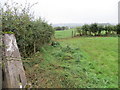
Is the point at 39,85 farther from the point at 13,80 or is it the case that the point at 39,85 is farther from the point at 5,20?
the point at 5,20

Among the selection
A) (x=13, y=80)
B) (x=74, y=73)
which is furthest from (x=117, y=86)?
(x=13, y=80)

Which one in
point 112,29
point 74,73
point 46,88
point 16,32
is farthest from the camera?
point 112,29

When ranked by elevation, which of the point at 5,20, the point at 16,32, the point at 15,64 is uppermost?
the point at 5,20

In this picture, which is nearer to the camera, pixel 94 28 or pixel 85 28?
pixel 94 28

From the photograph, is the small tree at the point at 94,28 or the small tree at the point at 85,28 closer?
the small tree at the point at 94,28

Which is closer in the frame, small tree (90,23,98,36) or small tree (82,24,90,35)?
small tree (90,23,98,36)

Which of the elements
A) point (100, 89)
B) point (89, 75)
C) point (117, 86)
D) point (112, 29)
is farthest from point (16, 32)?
point (112, 29)

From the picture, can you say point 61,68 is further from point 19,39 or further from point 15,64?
point 15,64

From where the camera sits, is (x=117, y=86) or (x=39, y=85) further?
(x=117, y=86)

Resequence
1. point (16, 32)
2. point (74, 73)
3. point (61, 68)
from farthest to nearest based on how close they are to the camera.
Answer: point (61, 68) < point (74, 73) < point (16, 32)

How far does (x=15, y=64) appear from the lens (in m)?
1.76

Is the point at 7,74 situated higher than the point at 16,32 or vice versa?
the point at 16,32

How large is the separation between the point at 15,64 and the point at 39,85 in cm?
107

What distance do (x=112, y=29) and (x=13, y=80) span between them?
15578 mm
